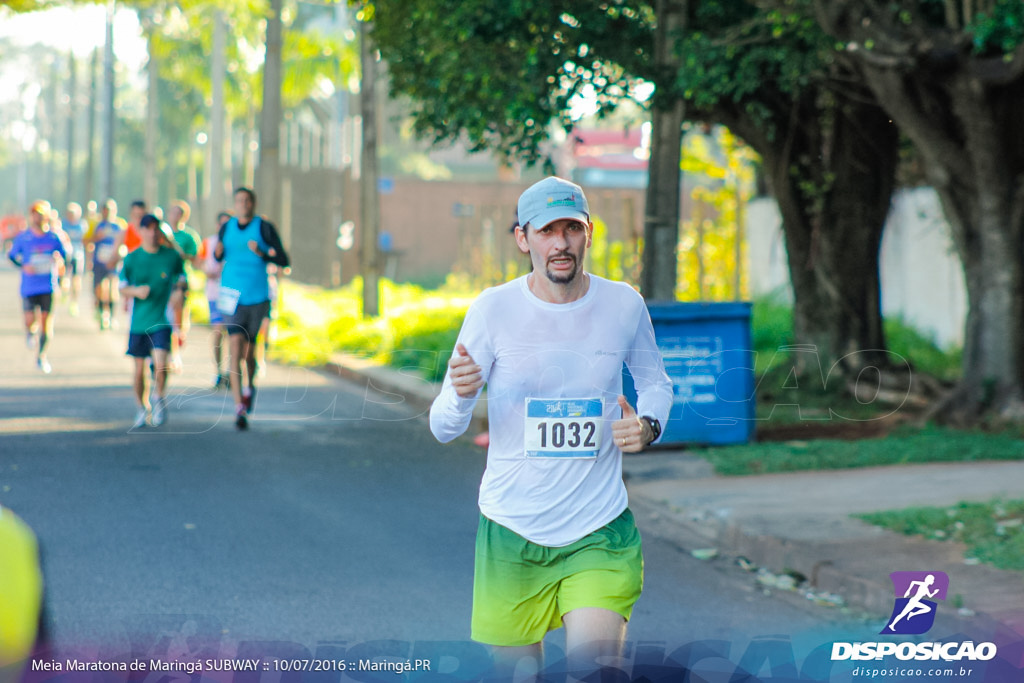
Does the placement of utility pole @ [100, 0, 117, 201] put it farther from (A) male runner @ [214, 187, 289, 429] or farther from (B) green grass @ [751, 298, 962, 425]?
(A) male runner @ [214, 187, 289, 429]

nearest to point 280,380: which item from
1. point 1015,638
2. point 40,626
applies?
point 1015,638

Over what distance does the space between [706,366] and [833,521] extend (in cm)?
305

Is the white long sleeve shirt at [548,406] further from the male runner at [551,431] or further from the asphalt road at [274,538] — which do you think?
the asphalt road at [274,538]

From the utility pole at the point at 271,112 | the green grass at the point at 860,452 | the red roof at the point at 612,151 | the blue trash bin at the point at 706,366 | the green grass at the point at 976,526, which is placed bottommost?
the green grass at the point at 860,452

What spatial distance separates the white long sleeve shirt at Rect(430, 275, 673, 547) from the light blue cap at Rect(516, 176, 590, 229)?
23 cm

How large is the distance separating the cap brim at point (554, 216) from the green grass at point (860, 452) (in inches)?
250

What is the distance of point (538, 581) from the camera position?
4.04 meters

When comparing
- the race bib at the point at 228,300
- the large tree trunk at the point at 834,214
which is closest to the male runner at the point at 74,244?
the race bib at the point at 228,300

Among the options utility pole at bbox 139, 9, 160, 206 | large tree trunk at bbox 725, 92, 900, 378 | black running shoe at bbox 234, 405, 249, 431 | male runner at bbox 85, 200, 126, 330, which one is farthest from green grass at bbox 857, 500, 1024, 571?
utility pole at bbox 139, 9, 160, 206

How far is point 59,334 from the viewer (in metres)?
22.2

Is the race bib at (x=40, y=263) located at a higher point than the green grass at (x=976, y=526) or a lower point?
higher

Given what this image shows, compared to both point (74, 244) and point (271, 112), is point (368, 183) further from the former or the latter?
point (74, 244)

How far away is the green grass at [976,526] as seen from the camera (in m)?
7.15

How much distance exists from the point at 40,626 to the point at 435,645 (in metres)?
3.89
